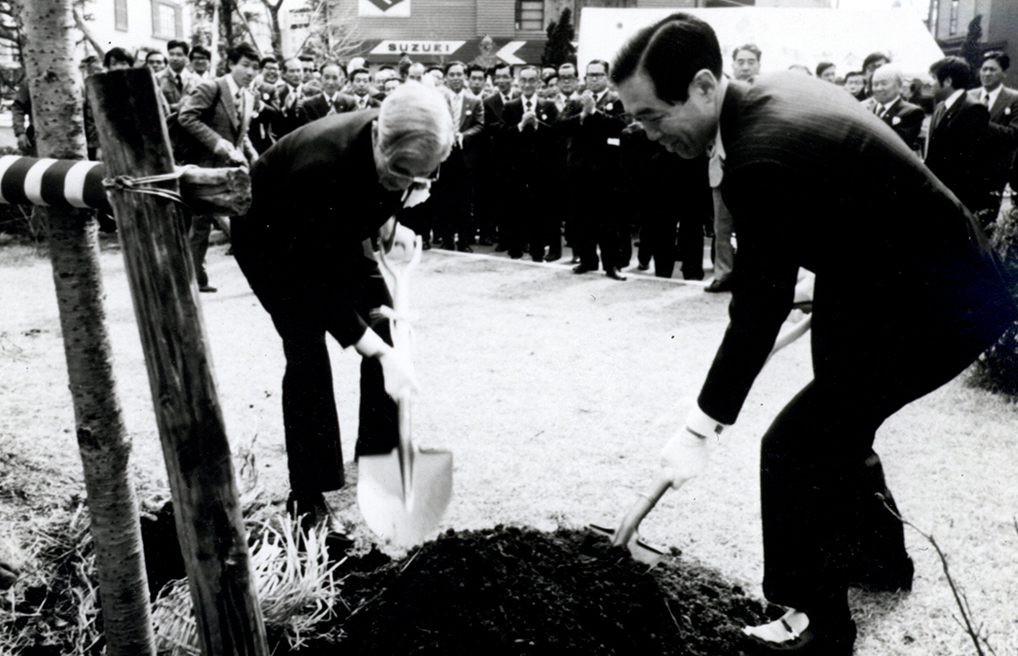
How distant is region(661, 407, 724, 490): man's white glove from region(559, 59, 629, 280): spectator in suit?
615 cm

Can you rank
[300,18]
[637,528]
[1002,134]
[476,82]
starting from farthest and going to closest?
[300,18] < [476,82] < [1002,134] < [637,528]

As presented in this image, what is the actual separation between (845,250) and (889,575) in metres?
1.32

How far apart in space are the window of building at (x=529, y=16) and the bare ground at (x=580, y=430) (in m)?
26.2

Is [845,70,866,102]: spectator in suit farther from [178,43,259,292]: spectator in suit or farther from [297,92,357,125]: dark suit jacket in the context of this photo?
[178,43,259,292]: spectator in suit

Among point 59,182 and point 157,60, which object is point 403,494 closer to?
point 59,182

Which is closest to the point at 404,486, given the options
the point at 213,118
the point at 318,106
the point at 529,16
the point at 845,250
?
the point at 845,250

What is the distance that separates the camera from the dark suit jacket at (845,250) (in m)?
2.10

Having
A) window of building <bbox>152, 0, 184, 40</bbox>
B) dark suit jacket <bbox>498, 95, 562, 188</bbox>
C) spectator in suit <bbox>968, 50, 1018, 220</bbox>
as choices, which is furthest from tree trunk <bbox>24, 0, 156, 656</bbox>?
window of building <bbox>152, 0, 184, 40</bbox>

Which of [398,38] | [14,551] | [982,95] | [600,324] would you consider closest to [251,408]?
[14,551]

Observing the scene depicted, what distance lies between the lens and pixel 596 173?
8852 mm

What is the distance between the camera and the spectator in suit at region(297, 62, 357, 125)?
990cm

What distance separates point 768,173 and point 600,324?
4.68 meters

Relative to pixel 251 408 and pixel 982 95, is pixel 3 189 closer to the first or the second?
pixel 251 408

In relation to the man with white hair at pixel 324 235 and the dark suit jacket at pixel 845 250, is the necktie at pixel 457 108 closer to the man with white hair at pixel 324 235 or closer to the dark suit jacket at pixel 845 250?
the man with white hair at pixel 324 235
